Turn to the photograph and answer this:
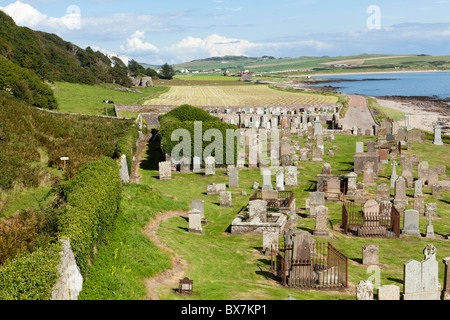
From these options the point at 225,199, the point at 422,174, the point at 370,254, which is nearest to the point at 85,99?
the point at 225,199

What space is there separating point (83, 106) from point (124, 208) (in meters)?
51.0

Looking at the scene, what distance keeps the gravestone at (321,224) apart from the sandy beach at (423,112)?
4553 centimetres

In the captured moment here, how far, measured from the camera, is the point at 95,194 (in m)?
16.3

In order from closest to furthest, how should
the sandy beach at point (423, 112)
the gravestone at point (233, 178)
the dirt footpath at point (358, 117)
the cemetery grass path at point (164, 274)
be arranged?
the cemetery grass path at point (164, 274), the gravestone at point (233, 178), the dirt footpath at point (358, 117), the sandy beach at point (423, 112)

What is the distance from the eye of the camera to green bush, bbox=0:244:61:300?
9773mm

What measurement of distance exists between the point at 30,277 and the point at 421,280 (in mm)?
10586

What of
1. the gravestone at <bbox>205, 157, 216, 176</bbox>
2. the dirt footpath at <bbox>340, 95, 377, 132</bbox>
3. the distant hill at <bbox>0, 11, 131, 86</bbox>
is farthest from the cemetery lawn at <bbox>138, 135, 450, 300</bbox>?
the distant hill at <bbox>0, 11, 131, 86</bbox>

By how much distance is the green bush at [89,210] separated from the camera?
Result: 13.2 m

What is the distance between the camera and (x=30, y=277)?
10172mm

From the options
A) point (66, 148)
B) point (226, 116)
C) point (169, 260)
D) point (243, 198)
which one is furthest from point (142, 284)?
point (226, 116)

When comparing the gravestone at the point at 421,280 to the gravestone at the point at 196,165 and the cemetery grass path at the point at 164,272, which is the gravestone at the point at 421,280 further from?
the gravestone at the point at 196,165

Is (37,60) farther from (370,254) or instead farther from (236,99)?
(370,254)

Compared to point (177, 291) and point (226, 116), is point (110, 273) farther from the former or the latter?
point (226, 116)

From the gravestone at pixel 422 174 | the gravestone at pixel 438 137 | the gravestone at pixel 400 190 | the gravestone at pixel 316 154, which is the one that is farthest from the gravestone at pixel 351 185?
the gravestone at pixel 438 137
